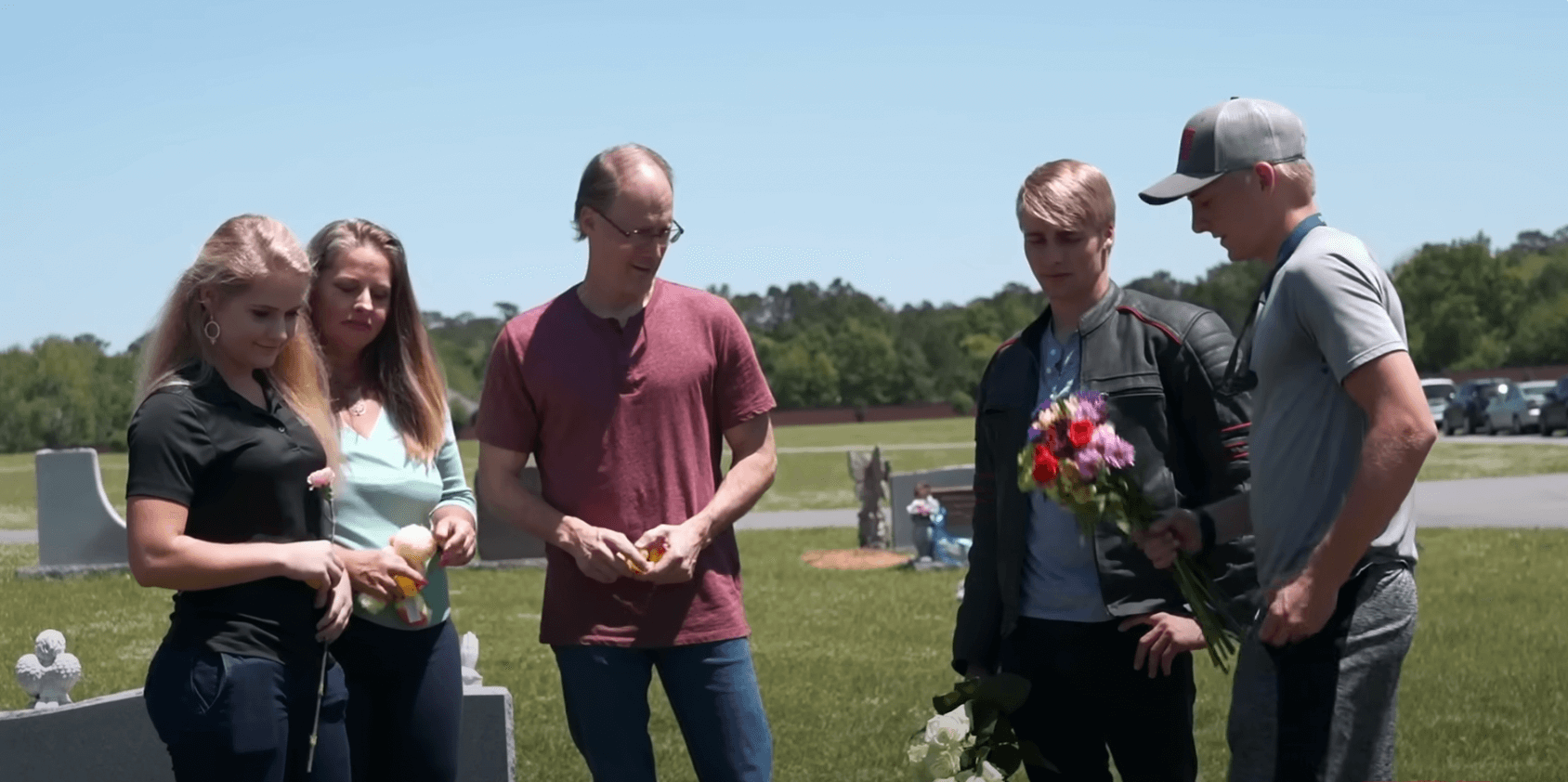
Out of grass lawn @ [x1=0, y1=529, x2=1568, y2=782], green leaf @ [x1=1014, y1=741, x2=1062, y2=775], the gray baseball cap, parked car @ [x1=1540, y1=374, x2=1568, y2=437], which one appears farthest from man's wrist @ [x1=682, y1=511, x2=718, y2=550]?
parked car @ [x1=1540, y1=374, x2=1568, y2=437]

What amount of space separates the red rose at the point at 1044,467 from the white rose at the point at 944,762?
73 cm

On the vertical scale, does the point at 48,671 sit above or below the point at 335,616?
below

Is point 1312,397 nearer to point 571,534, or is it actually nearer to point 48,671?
point 571,534

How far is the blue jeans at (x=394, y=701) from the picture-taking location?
163 inches

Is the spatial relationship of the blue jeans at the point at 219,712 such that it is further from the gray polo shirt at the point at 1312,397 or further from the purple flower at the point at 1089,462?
the gray polo shirt at the point at 1312,397

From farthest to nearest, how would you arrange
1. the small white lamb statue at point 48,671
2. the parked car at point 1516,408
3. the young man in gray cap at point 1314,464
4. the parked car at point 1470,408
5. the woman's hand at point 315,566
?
the parked car at point 1470,408
the parked car at point 1516,408
the small white lamb statue at point 48,671
the woman's hand at point 315,566
the young man in gray cap at point 1314,464

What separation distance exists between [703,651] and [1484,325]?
10643 centimetres

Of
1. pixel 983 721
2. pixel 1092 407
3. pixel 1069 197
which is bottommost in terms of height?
pixel 983 721

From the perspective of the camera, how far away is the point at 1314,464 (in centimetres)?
327

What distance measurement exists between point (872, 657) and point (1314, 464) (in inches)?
328

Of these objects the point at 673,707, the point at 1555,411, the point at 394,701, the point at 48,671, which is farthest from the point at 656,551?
the point at 1555,411

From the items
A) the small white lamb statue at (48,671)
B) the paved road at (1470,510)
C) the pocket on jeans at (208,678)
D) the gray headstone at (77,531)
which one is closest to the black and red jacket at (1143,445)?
the pocket on jeans at (208,678)

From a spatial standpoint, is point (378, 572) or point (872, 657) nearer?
point (378, 572)

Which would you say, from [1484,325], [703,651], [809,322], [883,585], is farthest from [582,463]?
[809,322]
